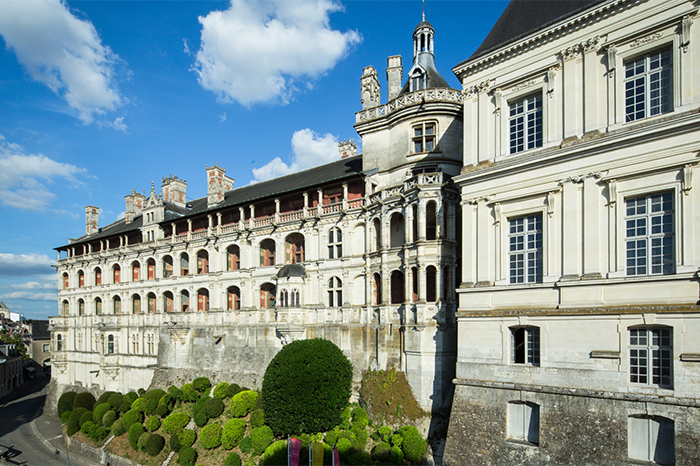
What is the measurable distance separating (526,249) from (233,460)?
63.6 feet

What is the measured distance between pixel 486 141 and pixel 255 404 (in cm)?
2109

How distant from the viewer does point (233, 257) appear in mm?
40219

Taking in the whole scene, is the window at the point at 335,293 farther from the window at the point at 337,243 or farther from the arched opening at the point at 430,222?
the arched opening at the point at 430,222

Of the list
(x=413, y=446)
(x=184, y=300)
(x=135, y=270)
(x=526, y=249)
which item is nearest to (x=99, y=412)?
(x=184, y=300)

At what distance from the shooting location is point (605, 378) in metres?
16.4

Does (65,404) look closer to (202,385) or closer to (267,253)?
(202,385)

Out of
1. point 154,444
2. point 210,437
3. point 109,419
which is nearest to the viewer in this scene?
point 210,437

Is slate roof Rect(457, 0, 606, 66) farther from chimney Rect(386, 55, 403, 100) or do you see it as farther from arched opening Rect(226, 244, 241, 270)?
arched opening Rect(226, 244, 241, 270)

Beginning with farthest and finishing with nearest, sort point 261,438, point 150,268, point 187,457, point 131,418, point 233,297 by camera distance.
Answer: point 150,268, point 233,297, point 131,418, point 187,457, point 261,438

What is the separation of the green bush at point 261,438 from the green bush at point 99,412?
62.9 feet

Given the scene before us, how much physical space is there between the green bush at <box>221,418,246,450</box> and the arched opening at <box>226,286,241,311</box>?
12.8m

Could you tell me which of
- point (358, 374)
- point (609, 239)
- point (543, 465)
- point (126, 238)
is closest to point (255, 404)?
point (358, 374)

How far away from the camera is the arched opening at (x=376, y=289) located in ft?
96.1

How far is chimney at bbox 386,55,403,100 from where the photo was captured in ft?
107
